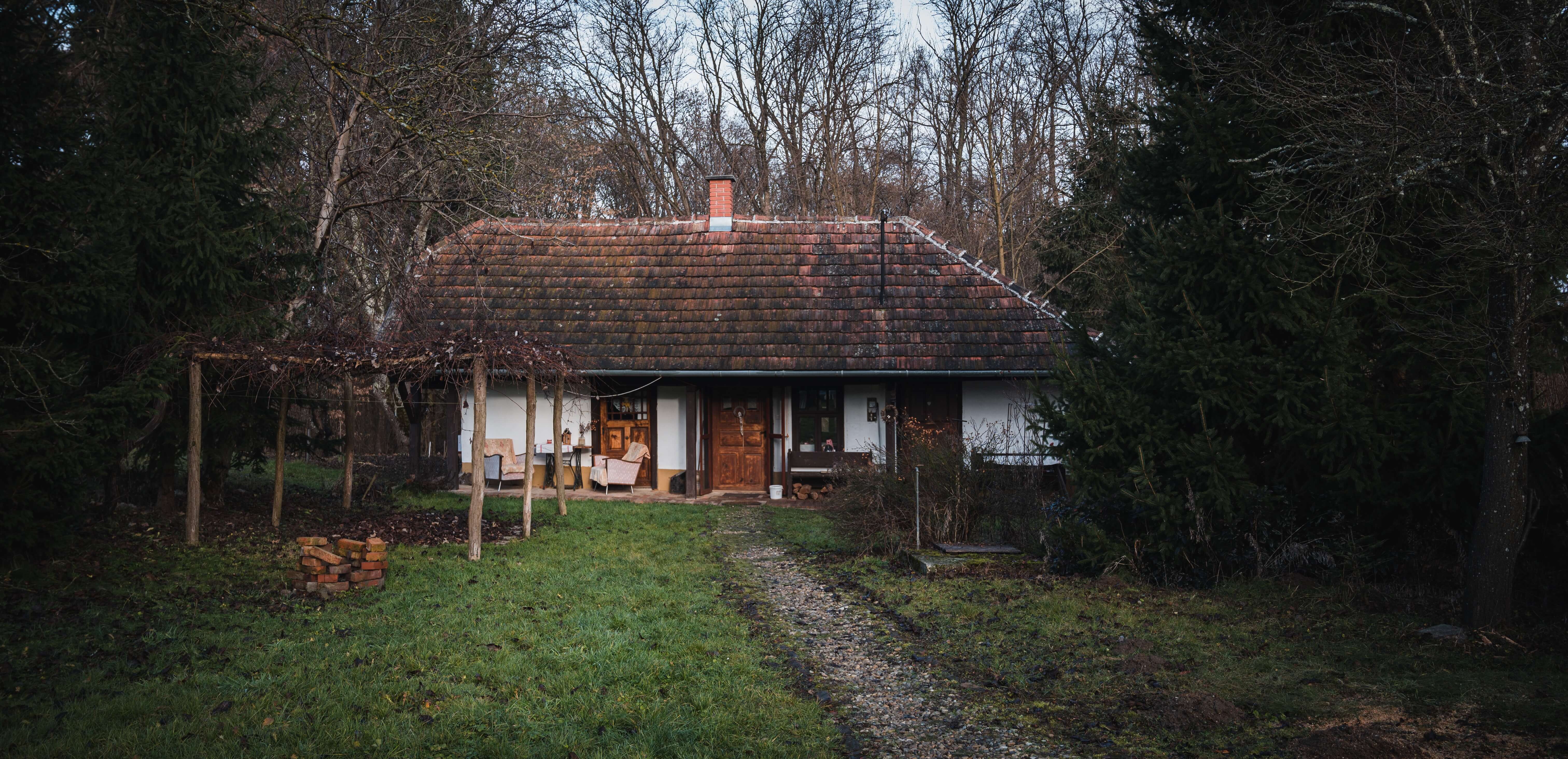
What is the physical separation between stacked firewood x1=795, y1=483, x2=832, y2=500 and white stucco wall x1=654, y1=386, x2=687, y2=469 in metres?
2.34

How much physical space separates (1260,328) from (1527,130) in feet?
8.58

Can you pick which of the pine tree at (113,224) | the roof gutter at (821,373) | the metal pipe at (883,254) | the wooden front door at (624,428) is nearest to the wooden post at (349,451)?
the pine tree at (113,224)

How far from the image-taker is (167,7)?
352 inches

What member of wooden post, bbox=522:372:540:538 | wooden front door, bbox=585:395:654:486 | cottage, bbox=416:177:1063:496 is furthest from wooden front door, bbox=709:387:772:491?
wooden post, bbox=522:372:540:538

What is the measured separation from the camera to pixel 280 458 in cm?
1196

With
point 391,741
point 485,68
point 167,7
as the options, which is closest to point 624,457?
point 485,68

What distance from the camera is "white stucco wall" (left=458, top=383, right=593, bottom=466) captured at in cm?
1791

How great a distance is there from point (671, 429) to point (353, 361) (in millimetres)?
8391

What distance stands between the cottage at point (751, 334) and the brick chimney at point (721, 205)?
0.56 ft

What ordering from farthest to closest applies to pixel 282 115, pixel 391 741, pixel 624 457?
pixel 624 457 → pixel 282 115 → pixel 391 741

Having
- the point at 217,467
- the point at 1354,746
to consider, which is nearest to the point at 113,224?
the point at 217,467

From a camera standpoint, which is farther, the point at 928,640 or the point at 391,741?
the point at 928,640

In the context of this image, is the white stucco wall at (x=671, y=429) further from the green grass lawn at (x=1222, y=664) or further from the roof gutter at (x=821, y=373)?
the green grass lawn at (x=1222, y=664)

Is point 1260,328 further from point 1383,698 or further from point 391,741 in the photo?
point 391,741
